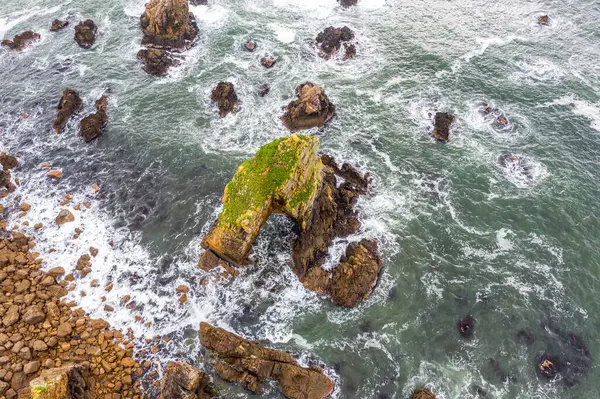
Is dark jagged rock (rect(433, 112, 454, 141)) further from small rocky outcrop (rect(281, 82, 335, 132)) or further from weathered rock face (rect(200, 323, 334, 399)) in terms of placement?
weathered rock face (rect(200, 323, 334, 399))

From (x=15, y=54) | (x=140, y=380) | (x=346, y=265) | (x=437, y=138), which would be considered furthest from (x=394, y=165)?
(x=15, y=54)

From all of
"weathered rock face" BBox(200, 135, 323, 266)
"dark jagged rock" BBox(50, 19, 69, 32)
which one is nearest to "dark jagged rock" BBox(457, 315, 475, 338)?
"weathered rock face" BBox(200, 135, 323, 266)

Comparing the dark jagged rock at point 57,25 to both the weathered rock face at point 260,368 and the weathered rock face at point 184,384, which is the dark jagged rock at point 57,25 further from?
the weathered rock face at point 184,384

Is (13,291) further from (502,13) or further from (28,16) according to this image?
(502,13)

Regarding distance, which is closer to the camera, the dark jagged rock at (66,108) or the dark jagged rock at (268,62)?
the dark jagged rock at (66,108)

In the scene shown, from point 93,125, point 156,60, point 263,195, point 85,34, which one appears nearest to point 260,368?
point 263,195

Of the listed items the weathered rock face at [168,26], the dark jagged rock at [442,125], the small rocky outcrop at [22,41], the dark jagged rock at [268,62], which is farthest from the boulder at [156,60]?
the dark jagged rock at [442,125]
